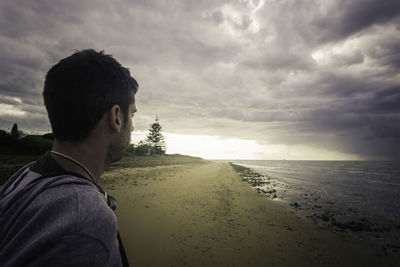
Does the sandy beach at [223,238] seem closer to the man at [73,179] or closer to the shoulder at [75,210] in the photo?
the man at [73,179]

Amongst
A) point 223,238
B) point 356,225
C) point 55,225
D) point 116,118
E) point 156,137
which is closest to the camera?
point 55,225

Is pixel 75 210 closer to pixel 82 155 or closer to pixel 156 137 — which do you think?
pixel 82 155

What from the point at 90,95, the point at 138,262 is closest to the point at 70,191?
the point at 90,95

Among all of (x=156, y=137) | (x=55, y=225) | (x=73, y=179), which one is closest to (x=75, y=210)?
(x=55, y=225)

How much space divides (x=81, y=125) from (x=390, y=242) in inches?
399

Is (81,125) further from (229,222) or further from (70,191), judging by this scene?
(229,222)

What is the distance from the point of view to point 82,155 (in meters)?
1.20

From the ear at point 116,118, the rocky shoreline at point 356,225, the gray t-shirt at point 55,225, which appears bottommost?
the rocky shoreline at point 356,225

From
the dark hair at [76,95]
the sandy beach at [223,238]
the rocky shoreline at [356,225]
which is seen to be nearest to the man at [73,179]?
the dark hair at [76,95]

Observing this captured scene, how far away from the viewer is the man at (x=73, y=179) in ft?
2.24

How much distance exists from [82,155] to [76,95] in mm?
399

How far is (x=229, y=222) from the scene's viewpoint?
6.79m

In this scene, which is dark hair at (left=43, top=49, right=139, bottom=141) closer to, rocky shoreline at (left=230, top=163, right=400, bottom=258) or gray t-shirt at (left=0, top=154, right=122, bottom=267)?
gray t-shirt at (left=0, top=154, right=122, bottom=267)

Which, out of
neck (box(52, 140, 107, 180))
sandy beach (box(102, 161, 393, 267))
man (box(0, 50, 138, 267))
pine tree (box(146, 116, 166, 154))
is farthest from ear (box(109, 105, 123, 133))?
pine tree (box(146, 116, 166, 154))
